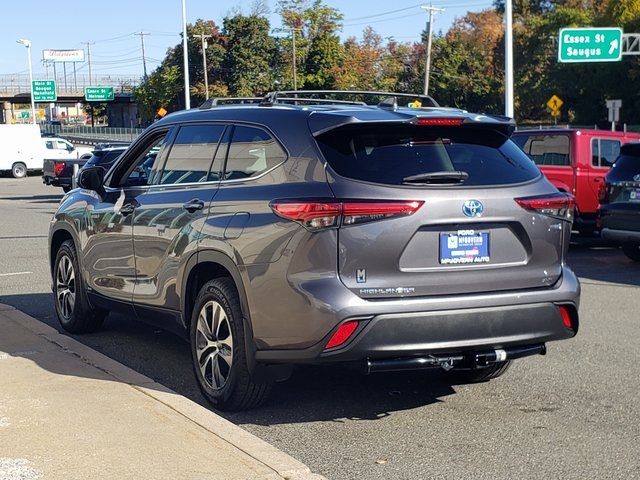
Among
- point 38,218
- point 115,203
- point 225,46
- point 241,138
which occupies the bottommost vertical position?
point 38,218

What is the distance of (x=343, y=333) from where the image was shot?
5.35m

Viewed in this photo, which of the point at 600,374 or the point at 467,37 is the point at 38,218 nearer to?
the point at 600,374

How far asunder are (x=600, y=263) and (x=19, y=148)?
125 feet

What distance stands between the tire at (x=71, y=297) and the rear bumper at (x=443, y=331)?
3164mm

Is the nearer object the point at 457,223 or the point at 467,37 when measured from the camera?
the point at 457,223

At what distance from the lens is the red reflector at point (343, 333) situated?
17.5 ft

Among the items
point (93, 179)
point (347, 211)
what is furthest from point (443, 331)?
point (93, 179)

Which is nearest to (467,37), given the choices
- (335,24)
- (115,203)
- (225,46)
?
(335,24)

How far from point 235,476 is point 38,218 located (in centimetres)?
1918

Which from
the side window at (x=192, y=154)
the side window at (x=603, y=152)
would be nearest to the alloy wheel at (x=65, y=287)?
the side window at (x=192, y=154)

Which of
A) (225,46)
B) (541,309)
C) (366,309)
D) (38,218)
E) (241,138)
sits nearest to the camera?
(366,309)

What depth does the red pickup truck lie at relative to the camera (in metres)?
15.4

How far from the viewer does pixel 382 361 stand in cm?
551

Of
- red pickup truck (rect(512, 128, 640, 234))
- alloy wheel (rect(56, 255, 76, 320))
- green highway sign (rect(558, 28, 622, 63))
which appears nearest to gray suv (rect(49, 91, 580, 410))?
alloy wheel (rect(56, 255, 76, 320))
